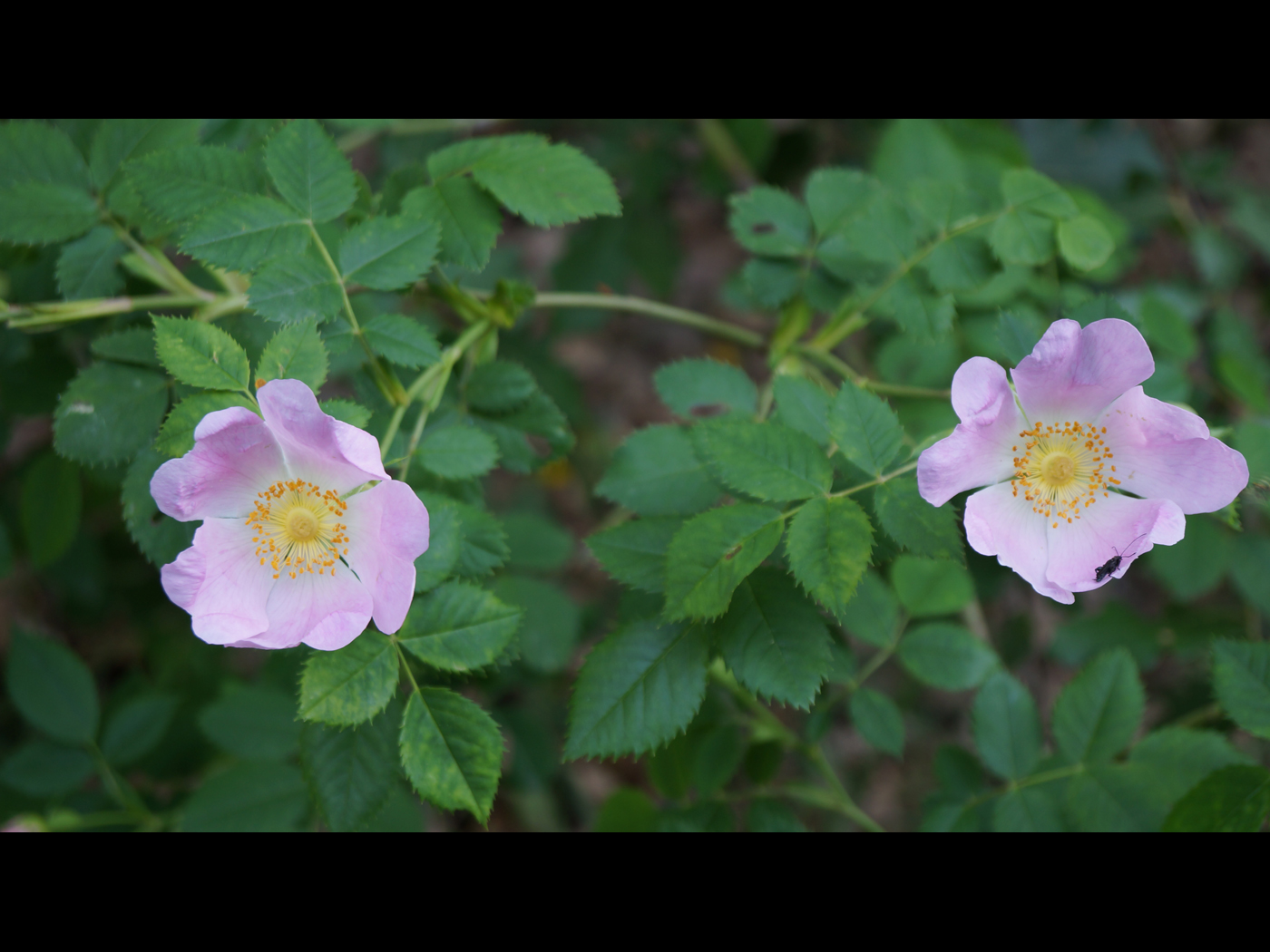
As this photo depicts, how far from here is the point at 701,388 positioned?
1641 mm

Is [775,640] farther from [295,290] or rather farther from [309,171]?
[309,171]

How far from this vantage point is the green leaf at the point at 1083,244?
148 cm

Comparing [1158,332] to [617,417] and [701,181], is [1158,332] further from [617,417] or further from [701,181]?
[617,417]

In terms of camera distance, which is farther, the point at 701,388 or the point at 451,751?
the point at 701,388

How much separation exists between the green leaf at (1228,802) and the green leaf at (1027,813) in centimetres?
26

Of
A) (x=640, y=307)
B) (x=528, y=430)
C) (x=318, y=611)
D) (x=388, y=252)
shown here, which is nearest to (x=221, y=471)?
(x=318, y=611)

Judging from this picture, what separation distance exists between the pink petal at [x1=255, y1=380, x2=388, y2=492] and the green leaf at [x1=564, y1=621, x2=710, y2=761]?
450 millimetres

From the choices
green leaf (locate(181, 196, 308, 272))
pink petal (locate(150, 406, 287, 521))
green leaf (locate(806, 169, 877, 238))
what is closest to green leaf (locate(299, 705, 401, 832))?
pink petal (locate(150, 406, 287, 521))

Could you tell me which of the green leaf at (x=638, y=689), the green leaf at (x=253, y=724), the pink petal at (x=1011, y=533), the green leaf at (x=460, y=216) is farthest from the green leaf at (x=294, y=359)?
the green leaf at (x=253, y=724)

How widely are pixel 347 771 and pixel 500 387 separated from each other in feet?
2.18

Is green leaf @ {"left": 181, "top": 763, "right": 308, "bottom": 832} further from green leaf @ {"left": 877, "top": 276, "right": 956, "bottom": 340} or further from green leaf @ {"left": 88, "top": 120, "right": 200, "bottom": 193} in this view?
green leaf @ {"left": 877, "top": 276, "right": 956, "bottom": 340}

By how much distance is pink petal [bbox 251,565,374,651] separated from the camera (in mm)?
1034

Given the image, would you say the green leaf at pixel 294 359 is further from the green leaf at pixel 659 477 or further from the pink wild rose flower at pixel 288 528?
the green leaf at pixel 659 477

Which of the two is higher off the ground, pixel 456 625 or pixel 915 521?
pixel 915 521
